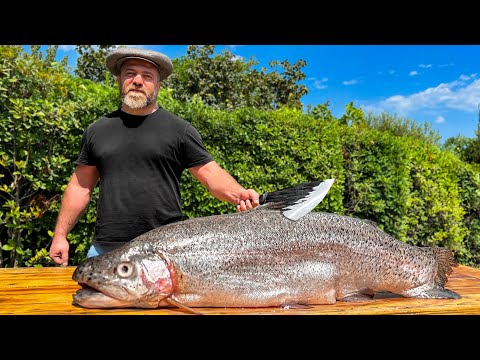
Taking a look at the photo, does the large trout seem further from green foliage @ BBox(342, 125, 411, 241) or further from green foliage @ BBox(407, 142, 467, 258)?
green foliage @ BBox(407, 142, 467, 258)

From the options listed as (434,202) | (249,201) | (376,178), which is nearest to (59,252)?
(249,201)

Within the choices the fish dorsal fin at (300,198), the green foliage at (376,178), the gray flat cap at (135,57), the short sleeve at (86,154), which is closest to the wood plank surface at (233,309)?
the fish dorsal fin at (300,198)

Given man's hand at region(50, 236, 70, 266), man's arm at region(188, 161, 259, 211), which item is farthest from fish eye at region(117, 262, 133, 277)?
man's hand at region(50, 236, 70, 266)

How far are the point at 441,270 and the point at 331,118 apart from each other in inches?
239

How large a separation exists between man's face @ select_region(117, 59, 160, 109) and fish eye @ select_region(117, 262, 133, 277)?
141 cm

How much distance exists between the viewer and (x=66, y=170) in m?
5.61

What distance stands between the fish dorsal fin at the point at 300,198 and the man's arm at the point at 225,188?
0.21 m

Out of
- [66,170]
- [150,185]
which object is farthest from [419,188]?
[150,185]

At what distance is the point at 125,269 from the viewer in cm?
239

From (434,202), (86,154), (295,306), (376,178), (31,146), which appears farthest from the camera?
(434,202)

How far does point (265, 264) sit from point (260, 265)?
26 mm

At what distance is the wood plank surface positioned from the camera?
230cm

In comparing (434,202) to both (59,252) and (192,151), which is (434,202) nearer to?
(192,151)

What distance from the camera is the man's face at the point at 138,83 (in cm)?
348
